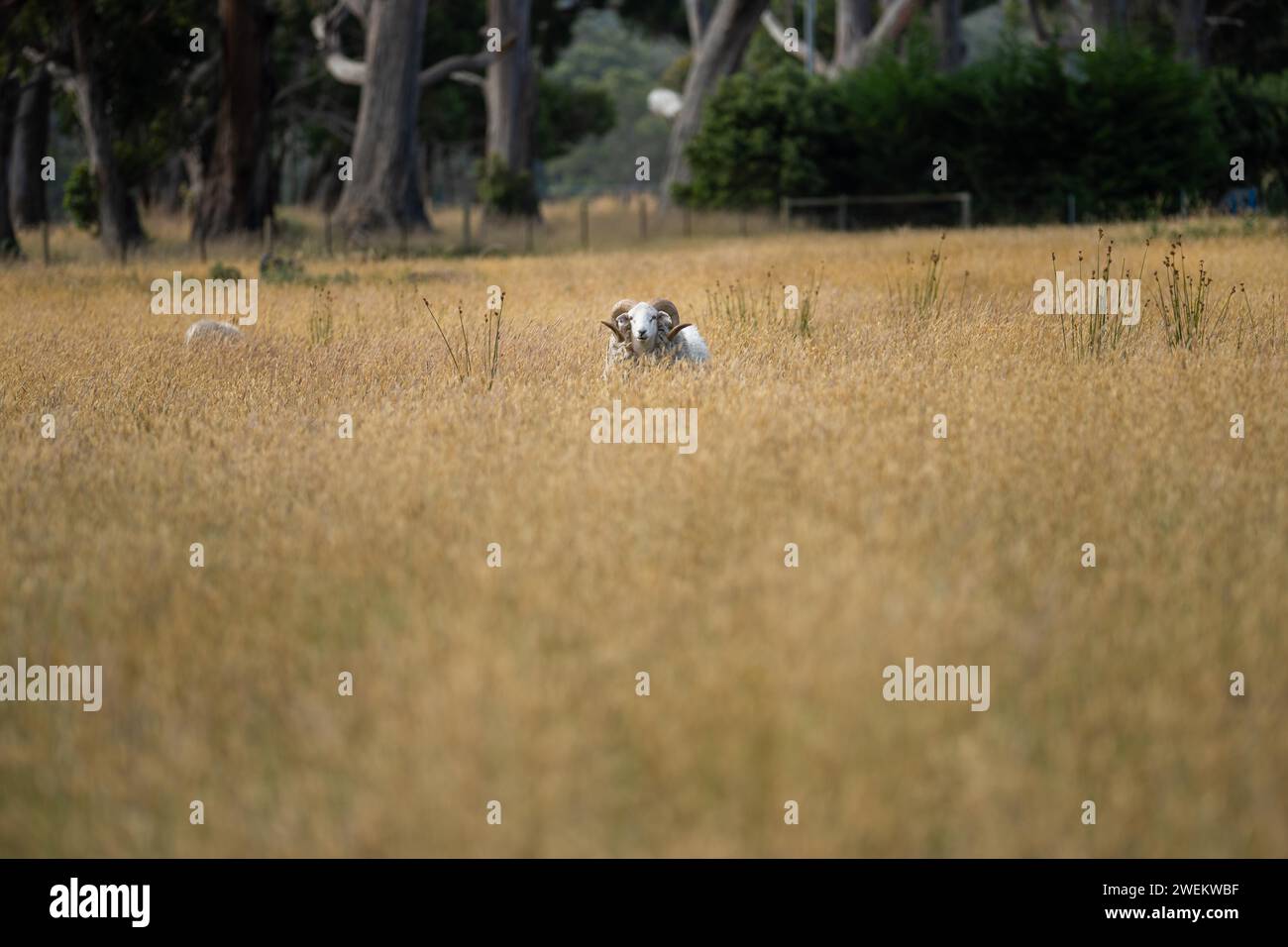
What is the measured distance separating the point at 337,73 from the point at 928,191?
12.5m

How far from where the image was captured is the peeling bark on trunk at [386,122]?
84.3ft

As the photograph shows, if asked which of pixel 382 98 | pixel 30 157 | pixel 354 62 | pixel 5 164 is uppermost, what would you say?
pixel 354 62

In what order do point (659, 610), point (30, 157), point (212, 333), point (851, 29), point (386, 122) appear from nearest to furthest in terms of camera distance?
point (659, 610) → point (212, 333) → point (386, 122) → point (30, 157) → point (851, 29)

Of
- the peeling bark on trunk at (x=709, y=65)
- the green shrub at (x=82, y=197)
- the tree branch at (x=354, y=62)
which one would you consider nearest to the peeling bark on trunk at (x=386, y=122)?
the tree branch at (x=354, y=62)

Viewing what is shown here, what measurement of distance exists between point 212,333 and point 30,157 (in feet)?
80.3

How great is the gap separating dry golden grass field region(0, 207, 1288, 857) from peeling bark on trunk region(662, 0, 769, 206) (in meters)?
25.5

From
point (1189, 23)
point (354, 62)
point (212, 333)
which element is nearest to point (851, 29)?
point (1189, 23)

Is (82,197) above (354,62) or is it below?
below

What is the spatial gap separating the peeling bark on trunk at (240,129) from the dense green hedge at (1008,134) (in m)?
9.36

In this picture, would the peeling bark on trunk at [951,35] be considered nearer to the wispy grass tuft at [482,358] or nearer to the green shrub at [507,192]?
the green shrub at [507,192]

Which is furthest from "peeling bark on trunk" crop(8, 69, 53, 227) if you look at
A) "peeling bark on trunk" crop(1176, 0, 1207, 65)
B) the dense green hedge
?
"peeling bark on trunk" crop(1176, 0, 1207, 65)

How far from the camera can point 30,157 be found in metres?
33.0

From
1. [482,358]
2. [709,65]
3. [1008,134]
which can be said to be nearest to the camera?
[482,358]

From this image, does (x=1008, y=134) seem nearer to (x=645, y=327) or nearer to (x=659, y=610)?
(x=645, y=327)
